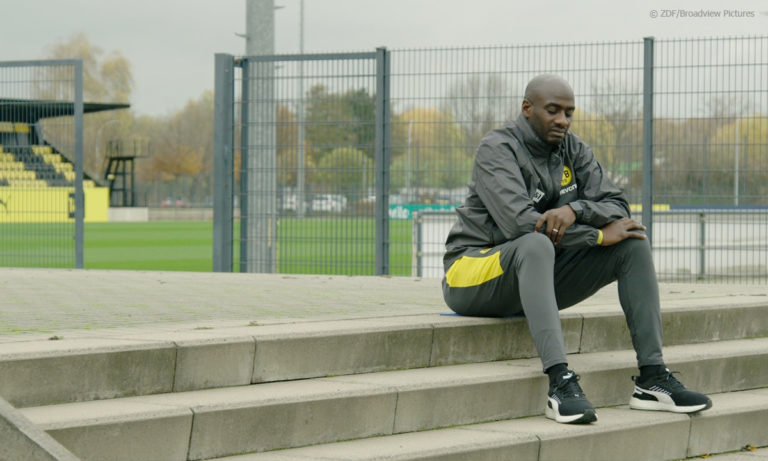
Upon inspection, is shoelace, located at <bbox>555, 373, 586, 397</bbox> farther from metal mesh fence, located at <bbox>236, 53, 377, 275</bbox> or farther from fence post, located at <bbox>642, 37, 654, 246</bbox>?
metal mesh fence, located at <bbox>236, 53, 377, 275</bbox>

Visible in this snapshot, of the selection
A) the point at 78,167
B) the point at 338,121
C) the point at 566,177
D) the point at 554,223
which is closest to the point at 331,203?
the point at 338,121

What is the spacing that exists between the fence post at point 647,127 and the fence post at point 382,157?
2336mm

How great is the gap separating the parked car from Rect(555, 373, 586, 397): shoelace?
6.26m

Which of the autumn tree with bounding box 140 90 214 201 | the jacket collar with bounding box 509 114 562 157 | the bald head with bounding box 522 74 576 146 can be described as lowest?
the jacket collar with bounding box 509 114 562 157

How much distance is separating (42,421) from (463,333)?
86.9 inches

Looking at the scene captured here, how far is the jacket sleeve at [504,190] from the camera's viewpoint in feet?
17.5

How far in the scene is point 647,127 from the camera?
10367 mm

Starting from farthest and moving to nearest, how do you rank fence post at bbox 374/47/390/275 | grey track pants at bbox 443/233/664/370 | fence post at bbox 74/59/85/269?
1. fence post at bbox 74/59/85/269
2. fence post at bbox 374/47/390/275
3. grey track pants at bbox 443/233/664/370

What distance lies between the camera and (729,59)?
10148 millimetres

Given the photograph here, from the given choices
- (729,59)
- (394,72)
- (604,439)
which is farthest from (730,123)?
(604,439)

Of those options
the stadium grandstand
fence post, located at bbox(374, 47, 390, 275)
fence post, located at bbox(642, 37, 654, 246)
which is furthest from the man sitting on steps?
the stadium grandstand

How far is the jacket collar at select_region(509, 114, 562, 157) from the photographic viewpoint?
223 inches

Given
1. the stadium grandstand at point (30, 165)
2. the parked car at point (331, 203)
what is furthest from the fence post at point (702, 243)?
the stadium grandstand at point (30, 165)

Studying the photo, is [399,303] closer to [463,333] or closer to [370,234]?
[463,333]
